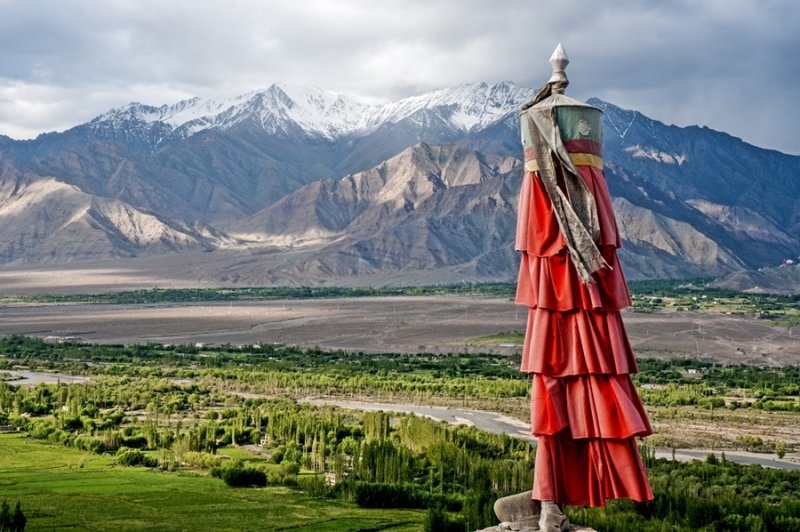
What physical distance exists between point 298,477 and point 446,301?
11658 centimetres

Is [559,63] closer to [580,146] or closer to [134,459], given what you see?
[580,146]

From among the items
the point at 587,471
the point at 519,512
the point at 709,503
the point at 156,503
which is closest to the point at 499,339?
the point at 156,503

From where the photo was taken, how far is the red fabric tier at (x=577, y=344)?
543 inches

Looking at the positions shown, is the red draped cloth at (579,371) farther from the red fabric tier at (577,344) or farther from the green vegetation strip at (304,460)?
the green vegetation strip at (304,460)

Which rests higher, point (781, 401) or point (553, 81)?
point (553, 81)

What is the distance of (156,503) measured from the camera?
30.8 m

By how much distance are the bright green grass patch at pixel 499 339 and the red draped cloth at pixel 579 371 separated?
262 feet

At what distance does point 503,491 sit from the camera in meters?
32.2

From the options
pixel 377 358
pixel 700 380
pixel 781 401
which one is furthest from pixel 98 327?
pixel 781 401

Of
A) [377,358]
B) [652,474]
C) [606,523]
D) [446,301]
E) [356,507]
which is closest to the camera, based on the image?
[606,523]

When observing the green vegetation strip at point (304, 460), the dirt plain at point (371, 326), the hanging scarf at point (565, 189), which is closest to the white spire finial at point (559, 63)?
the hanging scarf at point (565, 189)

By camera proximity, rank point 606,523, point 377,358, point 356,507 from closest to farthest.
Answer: point 606,523, point 356,507, point 377,358

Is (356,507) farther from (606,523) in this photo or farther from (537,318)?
(537,318)

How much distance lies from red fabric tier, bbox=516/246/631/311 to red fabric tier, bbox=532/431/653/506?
1.95 metres
